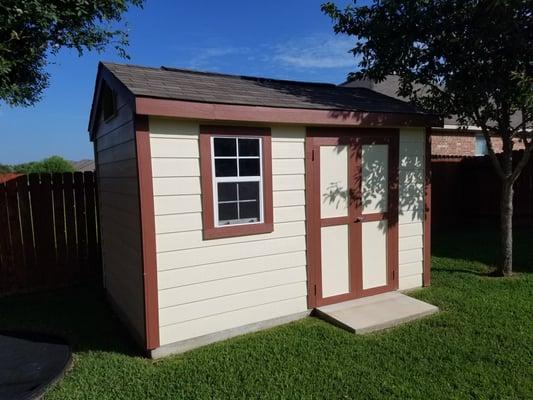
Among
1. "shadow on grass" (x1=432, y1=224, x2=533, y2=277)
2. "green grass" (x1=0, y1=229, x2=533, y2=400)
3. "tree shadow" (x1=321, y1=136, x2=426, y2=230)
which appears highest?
"tree shadow" (x1=321, y1=136, x2=426, y2=230)

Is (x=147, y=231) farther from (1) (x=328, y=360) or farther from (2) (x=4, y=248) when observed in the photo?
(2) (x=4, y=248)

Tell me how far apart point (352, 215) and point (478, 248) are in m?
3.93

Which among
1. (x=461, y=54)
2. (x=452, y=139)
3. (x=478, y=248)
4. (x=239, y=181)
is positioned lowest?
(x=478, y=248)

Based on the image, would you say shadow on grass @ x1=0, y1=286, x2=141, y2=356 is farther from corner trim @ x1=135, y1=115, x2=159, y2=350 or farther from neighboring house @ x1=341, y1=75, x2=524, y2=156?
neighboring house @ x1=341, y1=75, x2=524, y2=156

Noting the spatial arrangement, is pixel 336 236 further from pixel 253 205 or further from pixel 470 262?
pixel 470 262

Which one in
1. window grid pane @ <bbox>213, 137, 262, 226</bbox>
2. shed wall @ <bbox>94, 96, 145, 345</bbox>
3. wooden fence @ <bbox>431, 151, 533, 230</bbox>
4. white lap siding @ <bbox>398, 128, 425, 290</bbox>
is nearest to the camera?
shed wall @ <bbox>94, 96, 145, 345</bbox>

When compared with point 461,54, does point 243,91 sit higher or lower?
lower

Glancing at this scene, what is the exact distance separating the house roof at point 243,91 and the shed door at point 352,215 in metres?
0.39

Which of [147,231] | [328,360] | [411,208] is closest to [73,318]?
[147,231]

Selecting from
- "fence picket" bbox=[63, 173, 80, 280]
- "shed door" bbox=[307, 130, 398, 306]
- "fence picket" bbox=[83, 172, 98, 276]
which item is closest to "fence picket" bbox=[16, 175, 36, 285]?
"fence picket" bbox=[63, 173, 80, 280]

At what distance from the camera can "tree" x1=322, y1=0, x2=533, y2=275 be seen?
15.2 feet

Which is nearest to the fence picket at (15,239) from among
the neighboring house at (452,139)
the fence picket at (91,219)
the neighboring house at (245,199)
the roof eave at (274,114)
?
the fence picket at (91,219)

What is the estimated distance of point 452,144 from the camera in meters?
12.9

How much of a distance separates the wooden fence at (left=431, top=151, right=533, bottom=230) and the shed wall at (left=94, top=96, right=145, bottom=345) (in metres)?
7.53
